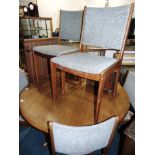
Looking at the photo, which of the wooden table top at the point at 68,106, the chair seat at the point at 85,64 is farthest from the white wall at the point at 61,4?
the chair seat at the point at 85,64

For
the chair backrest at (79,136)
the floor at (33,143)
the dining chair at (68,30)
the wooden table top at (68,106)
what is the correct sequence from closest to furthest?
the chair backrest at (79,136) → the wooden table top at (68,106) → the floor at (33,143) → the dining chair at (68,30)

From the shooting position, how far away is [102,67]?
3.05 feet

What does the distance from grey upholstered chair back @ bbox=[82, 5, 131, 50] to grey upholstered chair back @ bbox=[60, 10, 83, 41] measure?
244mm

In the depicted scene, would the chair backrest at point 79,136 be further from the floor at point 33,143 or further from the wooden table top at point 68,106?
the floor at point 33,143

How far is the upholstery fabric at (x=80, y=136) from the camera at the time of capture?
0.72m

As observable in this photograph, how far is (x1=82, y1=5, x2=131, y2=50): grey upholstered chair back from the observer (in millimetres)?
1099

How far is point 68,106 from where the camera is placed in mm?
1240

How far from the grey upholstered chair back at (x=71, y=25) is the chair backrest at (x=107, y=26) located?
0.24m

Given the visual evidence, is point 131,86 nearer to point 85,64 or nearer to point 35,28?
point 85,64

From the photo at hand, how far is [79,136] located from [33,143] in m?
0.83

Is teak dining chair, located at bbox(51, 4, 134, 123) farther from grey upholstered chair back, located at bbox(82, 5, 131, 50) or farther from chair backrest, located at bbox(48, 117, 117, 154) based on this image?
chair backrest, located at bbox(48, 117, 117, 154)

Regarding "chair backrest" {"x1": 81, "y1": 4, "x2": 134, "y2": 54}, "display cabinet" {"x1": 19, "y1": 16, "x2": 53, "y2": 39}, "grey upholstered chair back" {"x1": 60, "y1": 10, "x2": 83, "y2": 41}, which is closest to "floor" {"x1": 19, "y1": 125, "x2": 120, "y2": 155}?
"chair backrest" {"x1": 81, "y1": 4, "x2": 134, "y2": 54}
